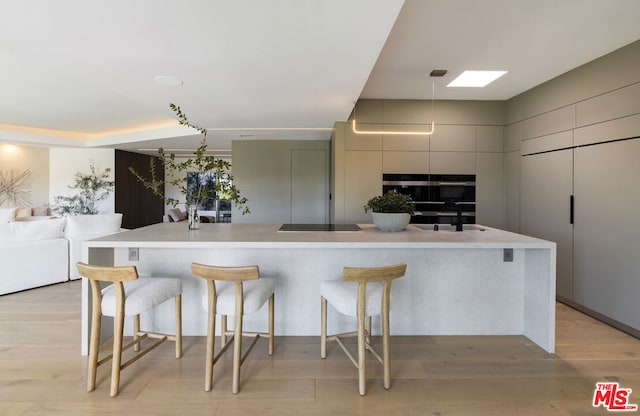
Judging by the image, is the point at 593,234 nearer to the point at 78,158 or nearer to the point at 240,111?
the point at 240,111

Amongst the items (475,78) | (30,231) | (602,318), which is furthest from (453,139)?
(30,231)

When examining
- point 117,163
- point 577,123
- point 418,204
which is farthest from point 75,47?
point 117,163

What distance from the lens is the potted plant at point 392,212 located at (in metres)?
2.77

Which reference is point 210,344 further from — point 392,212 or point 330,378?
point 392,212

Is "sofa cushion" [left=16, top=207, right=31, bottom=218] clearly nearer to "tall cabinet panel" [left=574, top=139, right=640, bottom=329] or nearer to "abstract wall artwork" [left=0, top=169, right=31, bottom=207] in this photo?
"abstract wall artwork" [left=0, top=169, right=31, bottom=207]

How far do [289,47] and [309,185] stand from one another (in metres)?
4.13

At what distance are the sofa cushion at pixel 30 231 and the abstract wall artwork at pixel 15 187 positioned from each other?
4851 mm

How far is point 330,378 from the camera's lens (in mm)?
2139

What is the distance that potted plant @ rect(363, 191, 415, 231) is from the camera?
2.77 metres

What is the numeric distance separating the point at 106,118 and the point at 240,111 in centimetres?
330

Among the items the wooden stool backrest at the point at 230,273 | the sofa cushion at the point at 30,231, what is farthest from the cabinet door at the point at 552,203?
the sofa cushion at the point at 30,231

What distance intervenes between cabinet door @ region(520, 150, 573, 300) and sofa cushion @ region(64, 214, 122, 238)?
561cm

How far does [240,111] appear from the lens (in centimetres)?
420

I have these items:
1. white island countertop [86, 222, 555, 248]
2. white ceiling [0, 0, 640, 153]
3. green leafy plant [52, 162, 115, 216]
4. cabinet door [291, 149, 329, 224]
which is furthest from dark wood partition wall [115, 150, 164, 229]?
white island countertop [86, 222, 555, 248]
